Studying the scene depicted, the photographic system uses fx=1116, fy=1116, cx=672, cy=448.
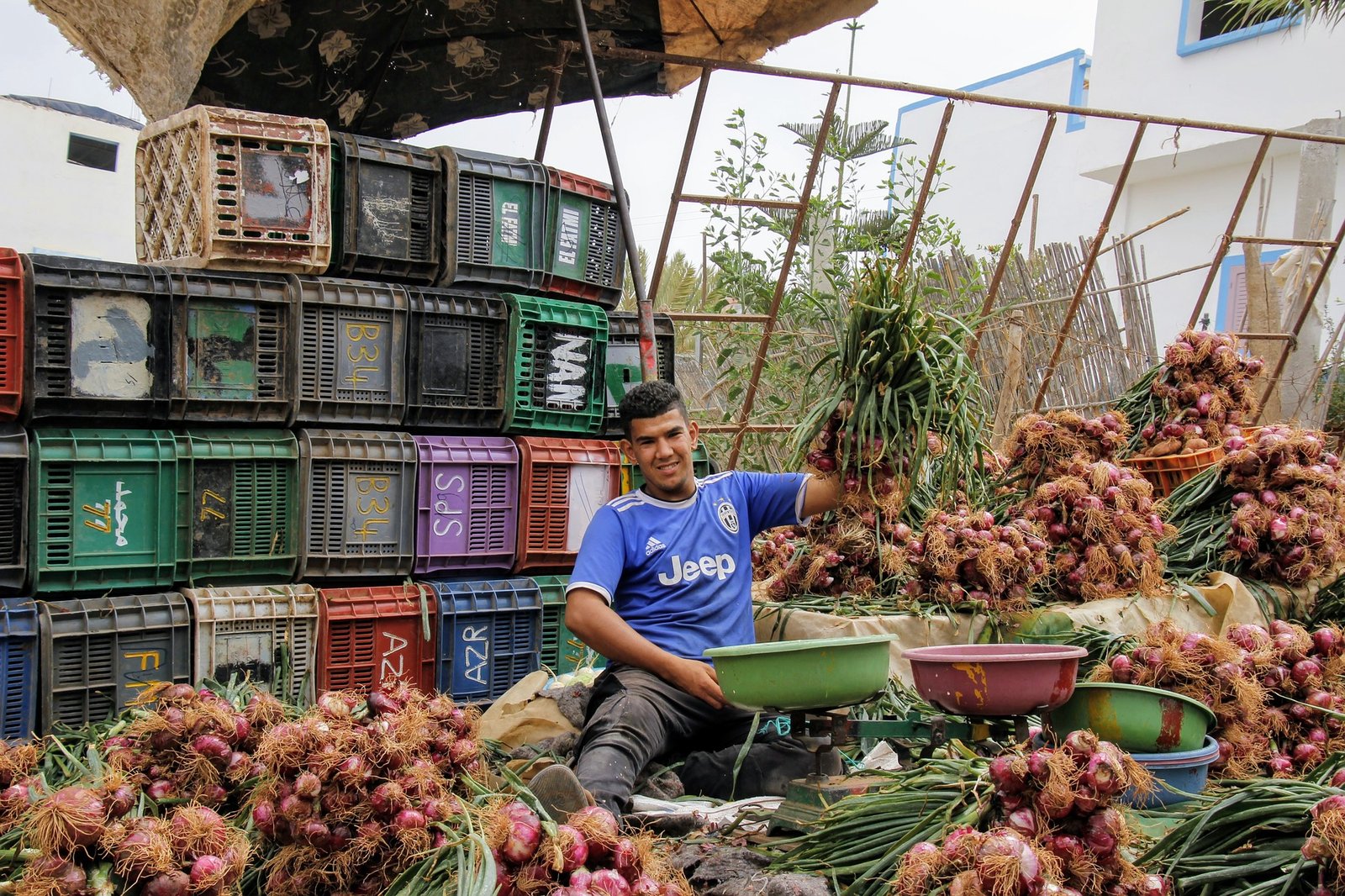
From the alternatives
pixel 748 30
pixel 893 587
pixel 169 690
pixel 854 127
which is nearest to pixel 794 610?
pixel 893 587

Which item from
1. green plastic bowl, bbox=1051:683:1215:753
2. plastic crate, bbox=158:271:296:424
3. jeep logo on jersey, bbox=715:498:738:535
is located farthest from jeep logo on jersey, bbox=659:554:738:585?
plastic crate, bbox=158:271:296:424

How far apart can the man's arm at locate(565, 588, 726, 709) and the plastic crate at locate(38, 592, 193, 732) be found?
4.42ft

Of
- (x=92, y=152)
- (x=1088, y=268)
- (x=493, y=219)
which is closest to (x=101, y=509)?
(x=493, y=219)

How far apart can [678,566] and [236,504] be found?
5.15ft

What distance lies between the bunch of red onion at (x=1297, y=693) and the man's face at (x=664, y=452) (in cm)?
179

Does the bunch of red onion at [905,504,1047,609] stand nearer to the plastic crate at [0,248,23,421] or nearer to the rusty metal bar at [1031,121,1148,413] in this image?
the rusty metal bar at [1031,121,1148,413]

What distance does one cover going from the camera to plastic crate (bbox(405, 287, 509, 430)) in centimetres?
417

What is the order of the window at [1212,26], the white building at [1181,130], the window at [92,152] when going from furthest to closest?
the window at [92,152] → the window at [1212,26] → the white building at [1181,130]

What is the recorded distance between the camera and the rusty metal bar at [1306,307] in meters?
7.54

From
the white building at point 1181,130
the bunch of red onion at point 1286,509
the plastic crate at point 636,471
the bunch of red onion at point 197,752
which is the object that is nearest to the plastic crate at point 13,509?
the bunch of red onion at point 197,752

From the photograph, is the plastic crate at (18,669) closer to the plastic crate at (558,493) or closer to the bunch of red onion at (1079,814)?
the plastic crate at (558,493)

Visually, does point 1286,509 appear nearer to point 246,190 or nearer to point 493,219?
point 493,219

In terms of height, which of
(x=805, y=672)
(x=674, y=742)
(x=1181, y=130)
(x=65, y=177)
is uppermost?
(x=65, y=177)

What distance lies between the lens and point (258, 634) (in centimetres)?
374
